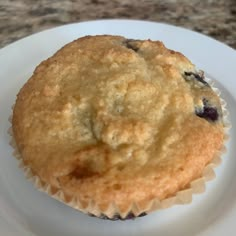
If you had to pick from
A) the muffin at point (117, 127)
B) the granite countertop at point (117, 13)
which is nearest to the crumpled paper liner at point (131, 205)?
the muffin at point (117, 127)

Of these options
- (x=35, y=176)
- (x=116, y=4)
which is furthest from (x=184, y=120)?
(x=116, y=4)

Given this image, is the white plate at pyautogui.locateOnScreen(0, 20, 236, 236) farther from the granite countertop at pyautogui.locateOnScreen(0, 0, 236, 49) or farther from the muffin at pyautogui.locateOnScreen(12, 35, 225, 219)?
the granite countertop at pyautogui.locateOnScreen(0, 0, 236, 49)

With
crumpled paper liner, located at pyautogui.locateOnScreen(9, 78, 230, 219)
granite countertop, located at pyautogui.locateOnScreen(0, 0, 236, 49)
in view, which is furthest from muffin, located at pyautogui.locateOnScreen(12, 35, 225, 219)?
granite countertop, located at pyautogui.locateOnScreen(0, 0, 236, 49)

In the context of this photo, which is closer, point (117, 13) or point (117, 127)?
point (117, 127)

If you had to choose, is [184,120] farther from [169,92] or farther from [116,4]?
[116,4]

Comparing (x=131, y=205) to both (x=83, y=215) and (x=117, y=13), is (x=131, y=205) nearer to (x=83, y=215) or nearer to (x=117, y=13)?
(x=83, y=215)

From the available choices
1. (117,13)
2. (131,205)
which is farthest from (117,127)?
(117,13)
